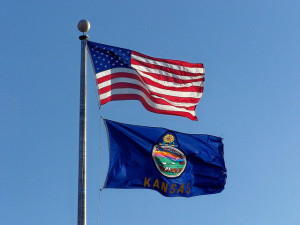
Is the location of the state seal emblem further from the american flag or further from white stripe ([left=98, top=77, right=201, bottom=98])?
white stripe ([left=98, top=77, right=201, bottom=98])

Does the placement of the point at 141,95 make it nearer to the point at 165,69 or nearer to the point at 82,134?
the point at 165,69

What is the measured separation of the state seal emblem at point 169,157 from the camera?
2464cm

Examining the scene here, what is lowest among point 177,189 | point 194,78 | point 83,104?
point 177,189

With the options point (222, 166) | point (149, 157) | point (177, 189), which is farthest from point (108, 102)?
point (222, 166)

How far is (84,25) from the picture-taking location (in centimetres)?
2278

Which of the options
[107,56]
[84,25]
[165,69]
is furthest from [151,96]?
[84,25]

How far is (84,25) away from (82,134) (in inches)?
156

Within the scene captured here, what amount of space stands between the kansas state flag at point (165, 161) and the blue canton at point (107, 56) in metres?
2.07

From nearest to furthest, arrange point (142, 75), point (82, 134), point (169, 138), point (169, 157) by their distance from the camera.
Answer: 1. point (82, 134)
2. point (142, 75)
3. point (169, 157)
4. point (169, 138)

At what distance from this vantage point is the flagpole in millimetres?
20189

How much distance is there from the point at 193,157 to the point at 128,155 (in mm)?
3147

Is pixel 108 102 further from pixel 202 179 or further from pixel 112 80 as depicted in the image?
pixel 202 179

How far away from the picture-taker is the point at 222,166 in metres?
26.7

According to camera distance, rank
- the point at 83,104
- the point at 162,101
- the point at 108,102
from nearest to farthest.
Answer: the point at 83,104 → the point at 108,102 → the point at 162,101
